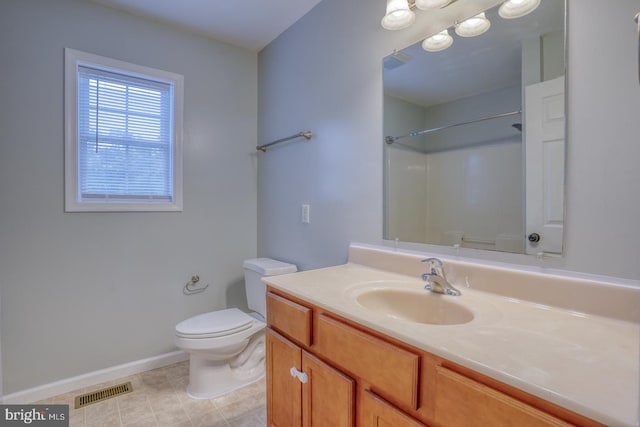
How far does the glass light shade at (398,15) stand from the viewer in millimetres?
1347

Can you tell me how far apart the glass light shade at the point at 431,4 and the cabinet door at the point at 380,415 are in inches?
57.4

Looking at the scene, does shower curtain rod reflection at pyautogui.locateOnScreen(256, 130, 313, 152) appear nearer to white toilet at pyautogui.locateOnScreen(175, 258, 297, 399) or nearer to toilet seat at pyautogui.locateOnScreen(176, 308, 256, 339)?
white toilet at pyautogui.locateOnScreen(175, 258, 297, 399)

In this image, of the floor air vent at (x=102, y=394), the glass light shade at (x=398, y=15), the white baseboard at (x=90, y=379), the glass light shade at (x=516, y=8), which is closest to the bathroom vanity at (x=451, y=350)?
the glass light shade at (x=516, y=8)

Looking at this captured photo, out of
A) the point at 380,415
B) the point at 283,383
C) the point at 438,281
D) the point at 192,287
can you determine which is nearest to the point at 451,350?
the point at 380,415

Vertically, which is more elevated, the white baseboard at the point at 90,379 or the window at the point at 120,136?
the window at the point at 120,136

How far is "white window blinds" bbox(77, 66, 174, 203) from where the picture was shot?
2.00m

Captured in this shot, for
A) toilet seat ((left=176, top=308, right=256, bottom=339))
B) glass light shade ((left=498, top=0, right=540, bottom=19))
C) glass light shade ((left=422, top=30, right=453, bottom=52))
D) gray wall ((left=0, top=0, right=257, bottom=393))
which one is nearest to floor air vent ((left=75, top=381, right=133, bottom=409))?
gray wall ((left=0, top=0, right=257, bottom=393))

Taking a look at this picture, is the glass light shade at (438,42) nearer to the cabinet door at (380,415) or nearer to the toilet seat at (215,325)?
the cabinet door at (380,415)

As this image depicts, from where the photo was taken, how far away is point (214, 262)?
8.09 feet

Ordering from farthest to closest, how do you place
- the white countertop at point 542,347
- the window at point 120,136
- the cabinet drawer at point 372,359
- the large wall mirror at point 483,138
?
1. the window at point 120,136
2. the large wall mirror at point 483,138
3. the cabinet drawer at point 372,359
4. the white countertop at point 542,347

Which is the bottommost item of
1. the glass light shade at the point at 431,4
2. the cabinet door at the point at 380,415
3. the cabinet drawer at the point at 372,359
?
the cabinet door at the point at 380,415

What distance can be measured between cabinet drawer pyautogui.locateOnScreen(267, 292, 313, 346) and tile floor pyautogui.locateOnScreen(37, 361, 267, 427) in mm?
750

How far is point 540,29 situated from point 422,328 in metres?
1.08

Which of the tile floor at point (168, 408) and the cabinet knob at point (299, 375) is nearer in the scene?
the cabinet knob at point (299, 375)
